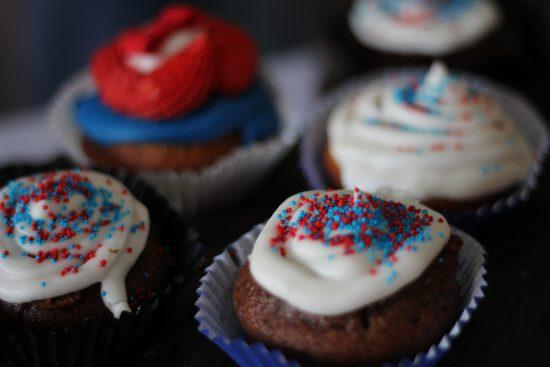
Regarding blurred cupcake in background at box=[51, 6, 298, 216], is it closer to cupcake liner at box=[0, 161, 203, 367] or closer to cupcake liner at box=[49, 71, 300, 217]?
cupcake liner at box=[49, 71, 300, 217]

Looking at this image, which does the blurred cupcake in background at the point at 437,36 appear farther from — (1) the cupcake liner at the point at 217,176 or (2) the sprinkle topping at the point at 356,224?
(2) the sprinkle topping at the point at 356,224

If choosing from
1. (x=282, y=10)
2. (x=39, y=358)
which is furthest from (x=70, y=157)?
(x=282, y=10)

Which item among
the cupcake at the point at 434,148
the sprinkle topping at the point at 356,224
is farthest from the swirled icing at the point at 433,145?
the sprinkle topping at the point at 356,224

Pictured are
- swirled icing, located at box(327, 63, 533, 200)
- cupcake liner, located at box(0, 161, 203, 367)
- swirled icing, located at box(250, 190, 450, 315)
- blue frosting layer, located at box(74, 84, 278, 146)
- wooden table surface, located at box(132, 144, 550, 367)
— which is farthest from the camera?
blue frosting layer, located at box(74, 84, 278, 146)

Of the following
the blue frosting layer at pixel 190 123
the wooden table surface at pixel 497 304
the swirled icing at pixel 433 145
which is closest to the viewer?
the wooden table surface at pixel 497 304

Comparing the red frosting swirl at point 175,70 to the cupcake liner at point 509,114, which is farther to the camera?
the red frosting swirl at point 175,70

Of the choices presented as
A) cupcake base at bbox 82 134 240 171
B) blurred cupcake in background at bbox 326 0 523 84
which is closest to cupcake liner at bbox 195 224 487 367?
cupcake base at bbox 82 134 240 171

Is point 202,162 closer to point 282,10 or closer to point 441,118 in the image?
point 441,118
